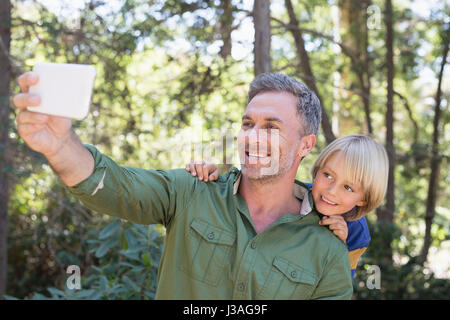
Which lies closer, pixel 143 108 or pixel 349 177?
pixel 349 177

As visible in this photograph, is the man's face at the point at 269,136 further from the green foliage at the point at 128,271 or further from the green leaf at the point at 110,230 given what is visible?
the green leaf at the point at 110,230

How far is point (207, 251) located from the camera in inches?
78.5

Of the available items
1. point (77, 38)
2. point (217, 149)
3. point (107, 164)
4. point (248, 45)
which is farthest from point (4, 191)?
point (107, 164)

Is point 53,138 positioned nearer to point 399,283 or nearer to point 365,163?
point 365,163

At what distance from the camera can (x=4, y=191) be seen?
5.10 meters

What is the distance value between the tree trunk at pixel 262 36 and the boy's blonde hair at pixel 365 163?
6.91 feet

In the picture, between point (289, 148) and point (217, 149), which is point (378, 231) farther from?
point (289, 148)

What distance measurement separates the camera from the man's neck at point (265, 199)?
2.23m

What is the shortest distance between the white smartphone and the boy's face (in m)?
1.28

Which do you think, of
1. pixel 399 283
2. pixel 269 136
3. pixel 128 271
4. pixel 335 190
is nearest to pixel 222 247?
pixel 269 136

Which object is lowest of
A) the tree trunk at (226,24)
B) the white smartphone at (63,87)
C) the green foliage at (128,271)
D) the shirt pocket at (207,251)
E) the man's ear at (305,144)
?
the green foliage at (128,271)

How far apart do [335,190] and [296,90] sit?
0.52 meters

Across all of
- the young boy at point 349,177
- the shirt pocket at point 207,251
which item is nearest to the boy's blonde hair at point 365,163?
the young boy at point 349,177

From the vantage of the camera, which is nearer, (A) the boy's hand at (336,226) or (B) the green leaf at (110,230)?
(A) the boy's hand at (336,226)
